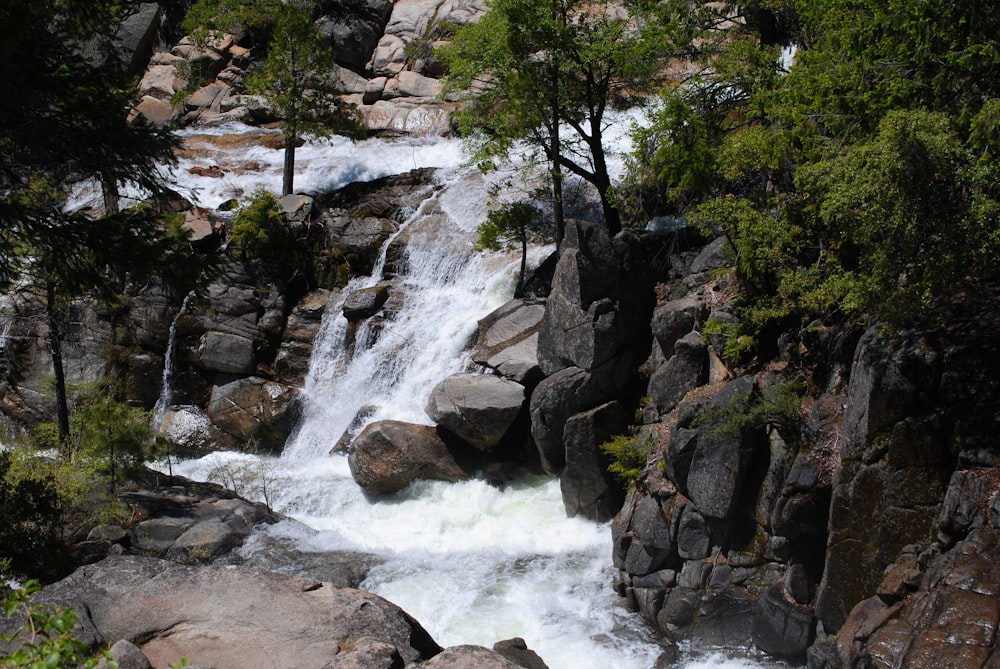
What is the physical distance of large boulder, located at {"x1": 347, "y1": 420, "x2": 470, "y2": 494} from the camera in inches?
710

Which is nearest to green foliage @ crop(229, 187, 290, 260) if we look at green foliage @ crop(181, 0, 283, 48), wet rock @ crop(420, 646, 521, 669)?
green foliage @ crop(181, 0, 283, 48)

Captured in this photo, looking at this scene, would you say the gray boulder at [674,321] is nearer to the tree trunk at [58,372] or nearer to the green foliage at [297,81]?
the tree trunk at [58,372]

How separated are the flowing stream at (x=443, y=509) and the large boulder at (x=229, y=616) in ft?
14.5

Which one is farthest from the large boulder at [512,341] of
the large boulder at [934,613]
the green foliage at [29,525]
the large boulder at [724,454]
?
the large boulder at [934,613]

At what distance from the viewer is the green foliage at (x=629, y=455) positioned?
48.5ft

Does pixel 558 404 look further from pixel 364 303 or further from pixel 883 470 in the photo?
pixel 364 303

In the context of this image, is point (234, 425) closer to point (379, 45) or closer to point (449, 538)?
point (449, 538)

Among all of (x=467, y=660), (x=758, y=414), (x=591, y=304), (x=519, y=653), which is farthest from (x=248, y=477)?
(x=467, y=660)

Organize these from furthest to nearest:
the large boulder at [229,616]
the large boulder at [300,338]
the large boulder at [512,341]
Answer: the large boulder at [300,338] → the large boulder at [512,341] → the large boulder at [229,616]

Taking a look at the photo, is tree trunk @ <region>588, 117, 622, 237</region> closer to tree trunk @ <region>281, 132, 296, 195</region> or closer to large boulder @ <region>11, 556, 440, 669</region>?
tree trunk @ <region>281, 132, 296, 195</region>

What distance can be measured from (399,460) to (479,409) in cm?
214

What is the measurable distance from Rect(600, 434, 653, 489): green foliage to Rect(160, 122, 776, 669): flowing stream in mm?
1389

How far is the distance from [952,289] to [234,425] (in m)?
18.0

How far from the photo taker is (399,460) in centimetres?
1803
